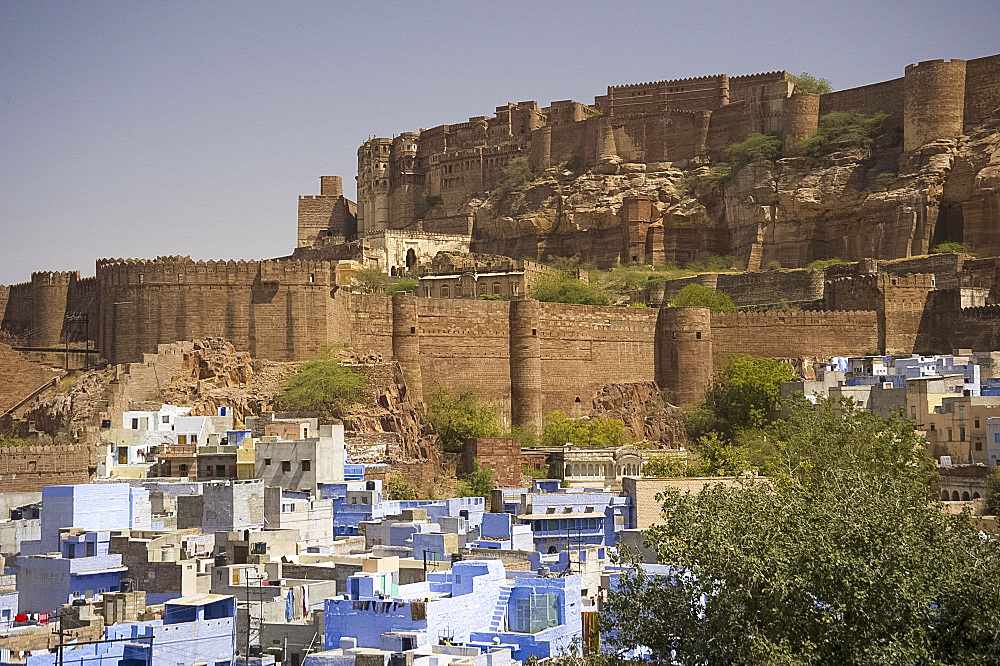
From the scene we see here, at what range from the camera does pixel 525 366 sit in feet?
144

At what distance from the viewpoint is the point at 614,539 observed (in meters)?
30.2

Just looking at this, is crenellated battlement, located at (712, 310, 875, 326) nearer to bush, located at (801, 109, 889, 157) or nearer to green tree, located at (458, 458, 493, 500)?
bush, located at (801, 109, 889, 157)

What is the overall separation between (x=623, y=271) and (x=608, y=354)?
43.5ft

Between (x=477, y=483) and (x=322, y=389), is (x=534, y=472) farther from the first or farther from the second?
(x=322, y=389)

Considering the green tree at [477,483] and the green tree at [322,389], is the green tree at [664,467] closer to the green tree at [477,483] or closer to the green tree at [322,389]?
the green tree at [477,483]

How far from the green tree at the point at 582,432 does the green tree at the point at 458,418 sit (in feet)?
5.35

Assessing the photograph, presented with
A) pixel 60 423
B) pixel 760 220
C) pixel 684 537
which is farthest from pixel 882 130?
pixel 684 537

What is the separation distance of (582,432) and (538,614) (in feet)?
74.5

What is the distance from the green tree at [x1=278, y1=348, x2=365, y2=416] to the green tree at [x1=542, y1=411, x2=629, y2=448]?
21.4 feet

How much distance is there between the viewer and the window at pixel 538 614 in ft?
65.3

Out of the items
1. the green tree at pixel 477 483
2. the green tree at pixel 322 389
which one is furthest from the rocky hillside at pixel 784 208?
the green tree at pixel 322 389

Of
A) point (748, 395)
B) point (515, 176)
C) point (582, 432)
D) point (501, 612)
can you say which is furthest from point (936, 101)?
point (501, 612)

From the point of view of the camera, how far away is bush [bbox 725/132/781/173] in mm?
58625

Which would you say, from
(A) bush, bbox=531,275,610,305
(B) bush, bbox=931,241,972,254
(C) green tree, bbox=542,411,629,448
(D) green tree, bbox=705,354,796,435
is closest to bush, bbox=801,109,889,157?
(B) bush, bbox=931,241,972,254
